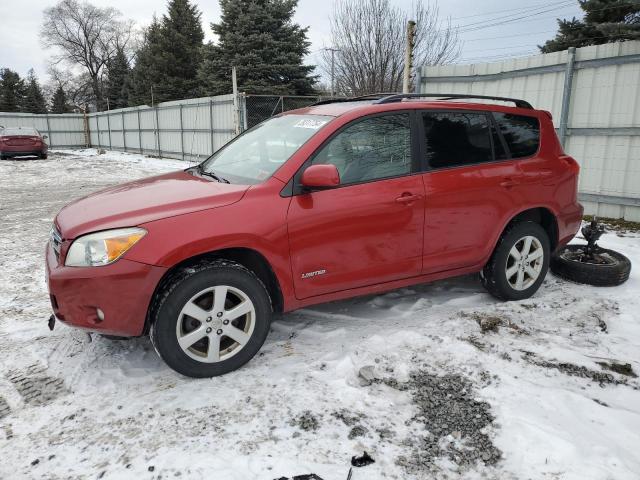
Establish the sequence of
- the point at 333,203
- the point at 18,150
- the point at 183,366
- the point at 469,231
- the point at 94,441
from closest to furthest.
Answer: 1. the point at 94,441
2. the point at 183,366
3. the point at 333,203
4. the point at 469,231
5. the point at 18,150

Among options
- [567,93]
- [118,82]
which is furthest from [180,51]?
[567,93]

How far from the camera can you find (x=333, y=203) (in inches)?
123

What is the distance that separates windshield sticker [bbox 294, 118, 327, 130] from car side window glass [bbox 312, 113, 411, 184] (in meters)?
0.19

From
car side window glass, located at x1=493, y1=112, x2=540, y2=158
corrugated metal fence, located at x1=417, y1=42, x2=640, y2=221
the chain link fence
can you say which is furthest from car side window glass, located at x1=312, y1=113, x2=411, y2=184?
the chain link fence

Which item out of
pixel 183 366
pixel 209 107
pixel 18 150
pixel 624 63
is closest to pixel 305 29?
pixel 209 107

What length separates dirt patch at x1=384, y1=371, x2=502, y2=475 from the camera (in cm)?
226

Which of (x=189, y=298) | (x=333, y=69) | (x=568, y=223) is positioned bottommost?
(x=189, y=298)

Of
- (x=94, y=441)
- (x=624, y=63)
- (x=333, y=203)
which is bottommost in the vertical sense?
(x=94, y=441)

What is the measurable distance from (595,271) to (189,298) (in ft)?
12.8

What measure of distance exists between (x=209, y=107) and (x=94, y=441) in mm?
16077

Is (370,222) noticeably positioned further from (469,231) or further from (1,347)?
(1,347)

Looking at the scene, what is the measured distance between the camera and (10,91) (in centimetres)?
4756

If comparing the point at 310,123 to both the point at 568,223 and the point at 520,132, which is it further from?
the point at 568,223

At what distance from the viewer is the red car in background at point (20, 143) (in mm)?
19109
